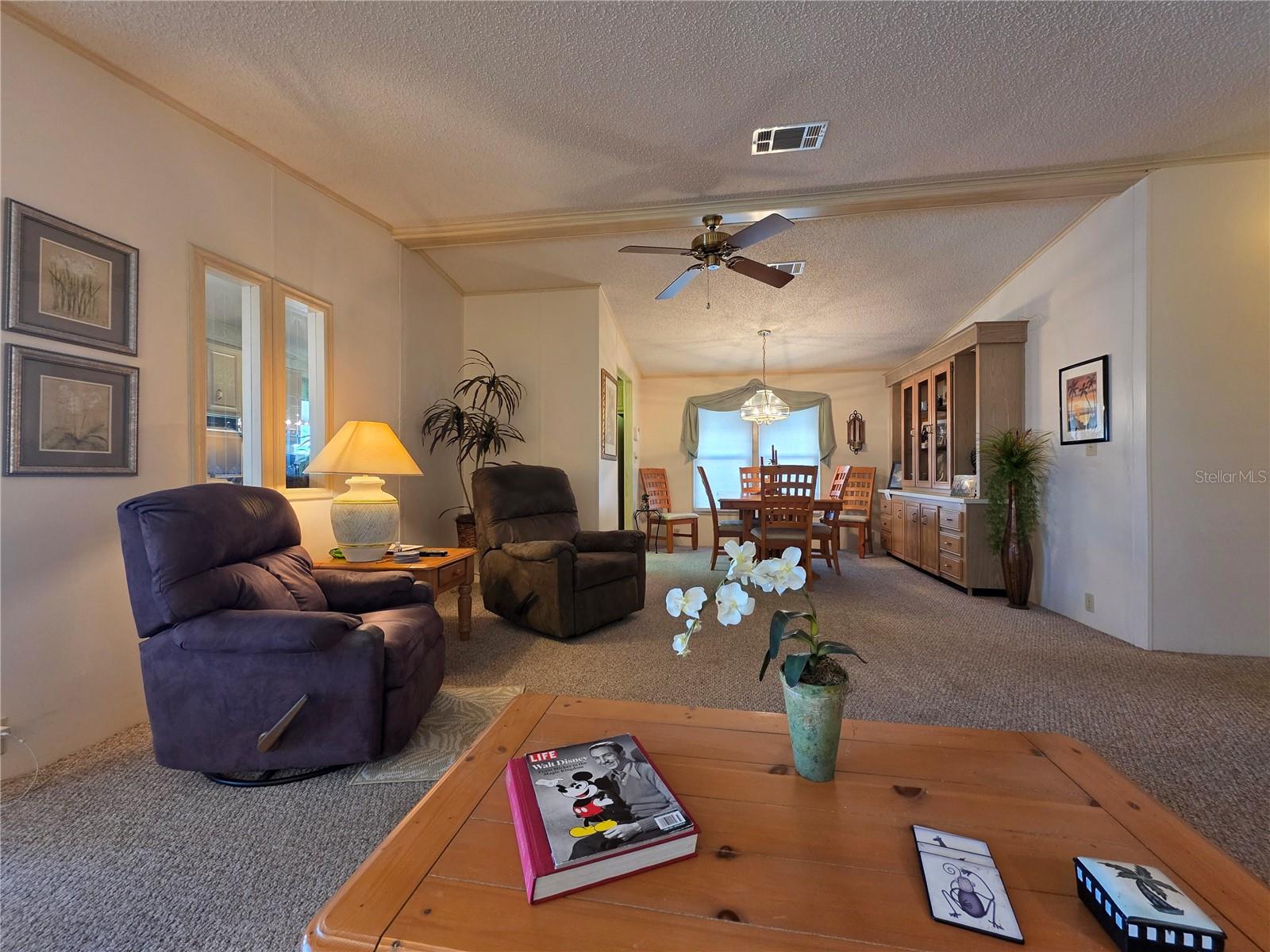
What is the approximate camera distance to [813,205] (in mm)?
3098

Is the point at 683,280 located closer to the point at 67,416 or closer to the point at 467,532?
the point at 467,532

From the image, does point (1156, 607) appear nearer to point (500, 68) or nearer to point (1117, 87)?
point (1117, 87)

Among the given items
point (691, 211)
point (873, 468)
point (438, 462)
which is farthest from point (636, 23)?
point (873, 468)

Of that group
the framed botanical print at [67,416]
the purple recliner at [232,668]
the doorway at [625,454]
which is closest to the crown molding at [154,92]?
the framed botanical print at [67,416]

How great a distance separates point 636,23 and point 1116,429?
3.41 meters

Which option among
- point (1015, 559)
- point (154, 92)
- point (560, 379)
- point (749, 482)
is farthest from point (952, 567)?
point (154, 92)

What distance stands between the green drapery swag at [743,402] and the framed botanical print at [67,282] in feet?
19.5

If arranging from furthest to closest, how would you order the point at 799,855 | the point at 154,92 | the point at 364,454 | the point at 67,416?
the point at 364,454
the point at 154,92
the point at 67,416
the point at 799,855

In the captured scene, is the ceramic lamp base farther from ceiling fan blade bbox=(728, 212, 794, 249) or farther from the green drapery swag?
the green drapery swag

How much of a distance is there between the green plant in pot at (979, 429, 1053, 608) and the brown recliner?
271 cm

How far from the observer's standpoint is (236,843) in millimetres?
1374

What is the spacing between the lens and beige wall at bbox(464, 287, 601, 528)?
441 centimetres

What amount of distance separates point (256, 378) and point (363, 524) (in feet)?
3.24

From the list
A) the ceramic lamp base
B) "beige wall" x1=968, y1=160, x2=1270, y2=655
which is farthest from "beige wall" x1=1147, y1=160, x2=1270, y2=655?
the ceramic lamp base
